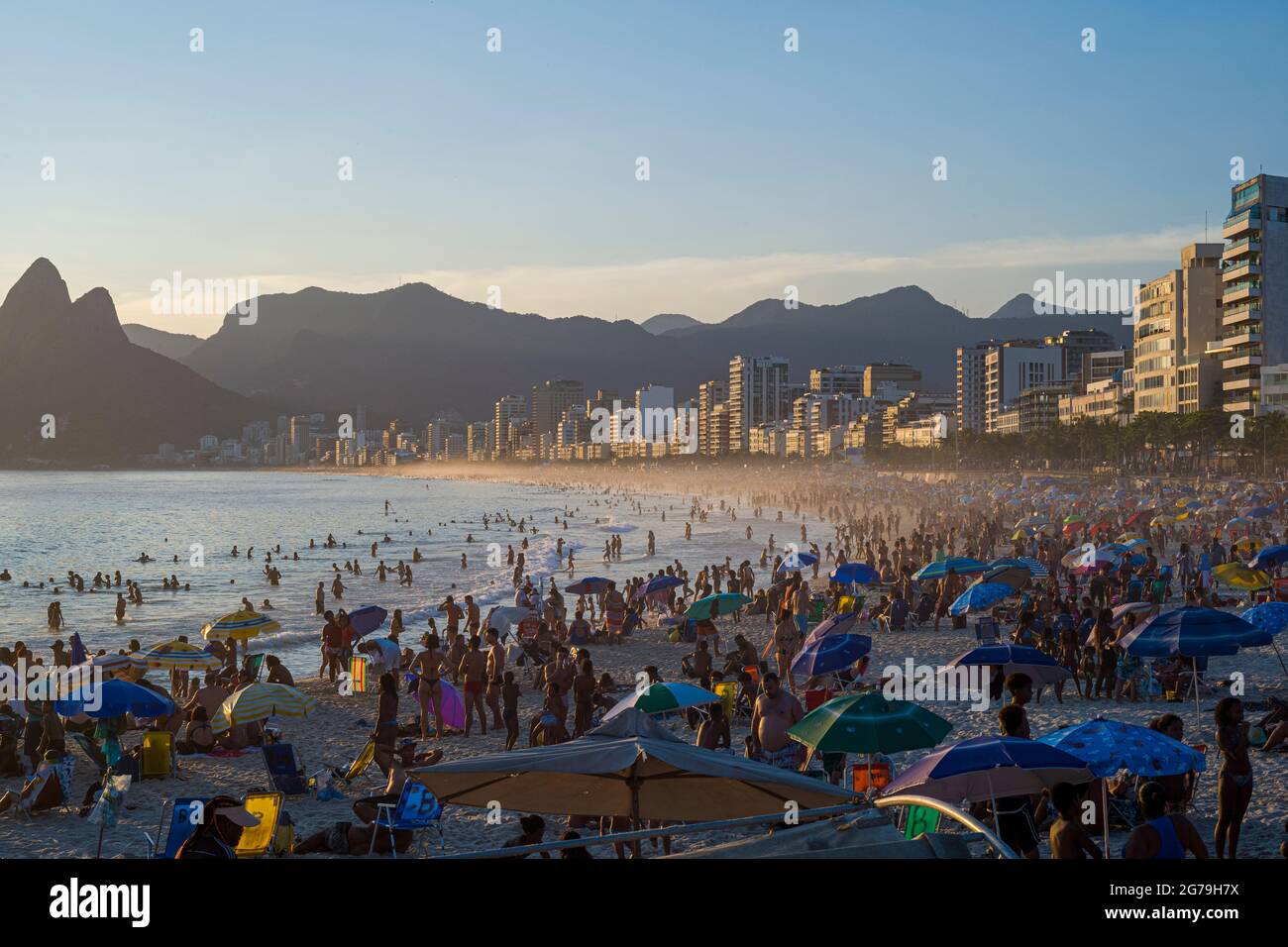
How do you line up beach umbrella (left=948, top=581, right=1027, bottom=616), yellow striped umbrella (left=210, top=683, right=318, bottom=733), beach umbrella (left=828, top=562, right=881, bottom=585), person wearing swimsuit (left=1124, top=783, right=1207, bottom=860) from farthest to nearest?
beach umbrella (left=828, top=562, right=881, bottom=585), beach umbrella (left=948, top=581, right=1027, bottom=616), yellow striped umbrella (left=210, top=683, right=318, bottom=733), person wearing swimsuit (left=1124, top=783, right=1207, bottom=860)

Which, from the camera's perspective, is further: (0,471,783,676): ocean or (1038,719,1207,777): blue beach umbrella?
(0,471,783,676): ocean

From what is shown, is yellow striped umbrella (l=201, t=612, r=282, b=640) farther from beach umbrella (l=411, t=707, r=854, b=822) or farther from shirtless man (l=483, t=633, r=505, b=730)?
beach umbrella (l=411, t=707, r=854, b=822)

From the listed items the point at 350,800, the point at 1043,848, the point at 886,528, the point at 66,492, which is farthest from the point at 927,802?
the point at 66,492

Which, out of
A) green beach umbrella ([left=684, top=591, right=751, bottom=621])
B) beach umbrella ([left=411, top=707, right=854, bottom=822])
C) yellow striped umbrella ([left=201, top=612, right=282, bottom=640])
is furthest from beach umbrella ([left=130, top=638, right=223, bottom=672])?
beach umbrella ([left=411, top=707, right=854, bottom=822])

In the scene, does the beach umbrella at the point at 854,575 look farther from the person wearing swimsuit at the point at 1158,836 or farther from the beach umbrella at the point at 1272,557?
the person wearing swimsuit at the point at 1158,836

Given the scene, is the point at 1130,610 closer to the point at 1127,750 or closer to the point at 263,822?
the point at 1127,750

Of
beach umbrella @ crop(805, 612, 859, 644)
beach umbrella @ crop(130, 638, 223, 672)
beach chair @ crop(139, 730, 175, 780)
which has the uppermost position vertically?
beach umbrella @ crop(805, 612, 859, 644)
